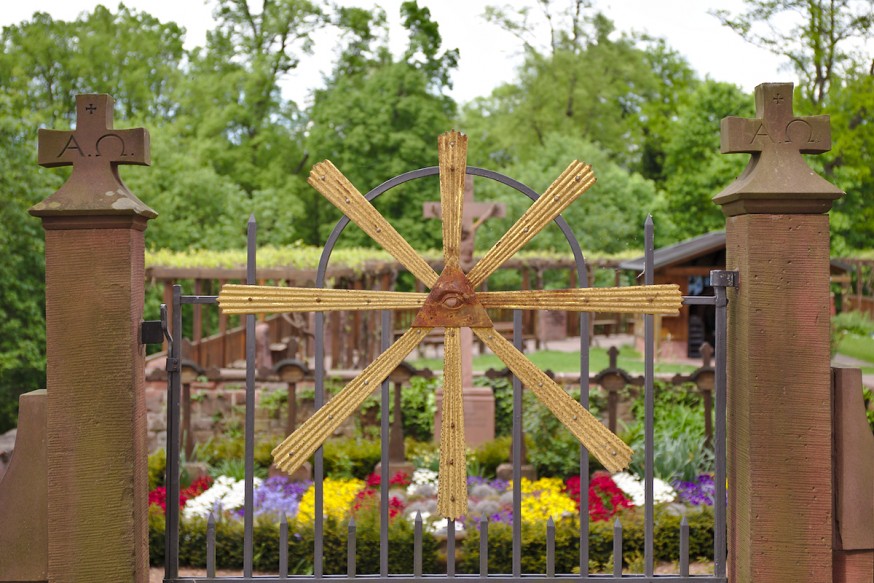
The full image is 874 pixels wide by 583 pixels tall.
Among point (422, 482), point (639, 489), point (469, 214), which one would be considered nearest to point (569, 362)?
point (469, 214)

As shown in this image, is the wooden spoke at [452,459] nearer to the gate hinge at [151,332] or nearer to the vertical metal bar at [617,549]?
the vertical metal bar at [617,549]

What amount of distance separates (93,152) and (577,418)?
2.34m

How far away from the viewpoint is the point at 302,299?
3.76 m

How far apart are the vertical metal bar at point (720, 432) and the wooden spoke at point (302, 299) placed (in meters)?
1.34

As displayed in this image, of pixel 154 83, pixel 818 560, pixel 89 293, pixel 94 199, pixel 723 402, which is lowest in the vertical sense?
pixel 818 560

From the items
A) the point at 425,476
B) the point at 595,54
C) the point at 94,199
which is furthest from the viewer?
the point at 595,54

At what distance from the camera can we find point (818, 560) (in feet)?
12.6

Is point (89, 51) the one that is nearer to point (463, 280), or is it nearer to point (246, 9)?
point (246, 9)

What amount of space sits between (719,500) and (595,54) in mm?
31078

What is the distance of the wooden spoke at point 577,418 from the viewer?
11.8ft

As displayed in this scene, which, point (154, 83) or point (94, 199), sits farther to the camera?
point (154, 83)

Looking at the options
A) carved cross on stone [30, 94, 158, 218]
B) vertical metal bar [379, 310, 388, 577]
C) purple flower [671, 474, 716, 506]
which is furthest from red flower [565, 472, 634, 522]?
carved cross on stone [30, 94, 158, 218]

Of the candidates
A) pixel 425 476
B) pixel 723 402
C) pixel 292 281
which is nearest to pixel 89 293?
pixel 723 402

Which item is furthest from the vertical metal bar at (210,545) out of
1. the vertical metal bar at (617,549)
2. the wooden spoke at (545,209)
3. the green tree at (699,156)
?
the green tree at (699,156)
